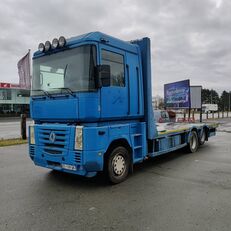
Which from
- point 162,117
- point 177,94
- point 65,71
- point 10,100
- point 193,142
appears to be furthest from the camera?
point 10,100

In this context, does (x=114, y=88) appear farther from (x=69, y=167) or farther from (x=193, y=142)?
(x=193, y=142)

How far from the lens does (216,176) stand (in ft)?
20.1

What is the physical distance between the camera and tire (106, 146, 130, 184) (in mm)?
5433

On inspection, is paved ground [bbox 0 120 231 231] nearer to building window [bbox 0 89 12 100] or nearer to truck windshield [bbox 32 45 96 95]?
truck windshield [bbox 32 45 96 95]

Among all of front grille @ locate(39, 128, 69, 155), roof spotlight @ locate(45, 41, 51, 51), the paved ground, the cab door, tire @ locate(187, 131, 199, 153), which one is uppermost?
roof spotlight @ locate(45, 41, 51, 51)

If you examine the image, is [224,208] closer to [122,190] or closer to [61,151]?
[122,190]

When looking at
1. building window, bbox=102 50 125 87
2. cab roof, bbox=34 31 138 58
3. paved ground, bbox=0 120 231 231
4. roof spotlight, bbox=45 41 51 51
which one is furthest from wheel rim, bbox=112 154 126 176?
roof spotlight, bbox=45 41 51 51

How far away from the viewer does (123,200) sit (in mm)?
4633

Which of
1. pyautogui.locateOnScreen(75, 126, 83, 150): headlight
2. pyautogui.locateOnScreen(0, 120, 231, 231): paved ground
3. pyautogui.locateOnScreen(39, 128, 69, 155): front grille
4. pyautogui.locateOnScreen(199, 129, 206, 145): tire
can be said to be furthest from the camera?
pyautogui.locateOnScreen(199, 129, 206, 145): tire

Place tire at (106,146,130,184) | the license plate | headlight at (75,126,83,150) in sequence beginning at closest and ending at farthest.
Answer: headlight at (75,126,83,150) → the license plate → tire at (106,146,130,184)

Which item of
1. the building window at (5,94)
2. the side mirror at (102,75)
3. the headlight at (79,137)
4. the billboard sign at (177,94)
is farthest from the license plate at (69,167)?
the building window at (5,94)

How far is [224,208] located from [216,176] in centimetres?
200

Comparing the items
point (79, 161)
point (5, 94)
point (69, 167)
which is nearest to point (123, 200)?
point (79, 161)

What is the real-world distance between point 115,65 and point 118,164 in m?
2.21
